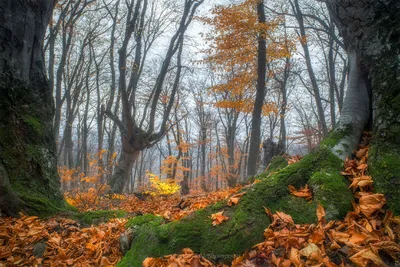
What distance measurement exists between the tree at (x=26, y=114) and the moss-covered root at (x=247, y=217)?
217 cm

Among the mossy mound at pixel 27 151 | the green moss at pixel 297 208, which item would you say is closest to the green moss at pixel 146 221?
the green moss at pixel 297 208

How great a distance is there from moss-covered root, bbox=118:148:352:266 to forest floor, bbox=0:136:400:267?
0.23 ft

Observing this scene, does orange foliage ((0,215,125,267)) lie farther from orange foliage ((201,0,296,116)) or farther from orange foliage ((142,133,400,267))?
orange foliage ((201,0,296,116))

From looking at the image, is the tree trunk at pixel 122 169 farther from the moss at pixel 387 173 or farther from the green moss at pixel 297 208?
the moss at pixel 387 173

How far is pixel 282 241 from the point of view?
1738 mm

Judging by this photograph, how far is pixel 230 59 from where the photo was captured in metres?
8.53

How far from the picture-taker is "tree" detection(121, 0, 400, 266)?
1.93 m

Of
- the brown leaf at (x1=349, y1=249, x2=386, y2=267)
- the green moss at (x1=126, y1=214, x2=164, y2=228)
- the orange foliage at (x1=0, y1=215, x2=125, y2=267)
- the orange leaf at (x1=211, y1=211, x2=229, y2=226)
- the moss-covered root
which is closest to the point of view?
the brown leaf at (x1=349, y1=249, x2=386, y2=267)

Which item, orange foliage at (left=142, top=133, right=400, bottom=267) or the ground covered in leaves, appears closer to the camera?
orange foliage at (left=142, top=133, right=400, bottom=267)

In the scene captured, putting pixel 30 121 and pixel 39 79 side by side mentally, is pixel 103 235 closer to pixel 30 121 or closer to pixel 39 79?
pixel 30 121

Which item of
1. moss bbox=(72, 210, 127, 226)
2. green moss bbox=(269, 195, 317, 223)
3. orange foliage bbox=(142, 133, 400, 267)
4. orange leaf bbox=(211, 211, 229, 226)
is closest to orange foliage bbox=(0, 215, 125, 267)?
moss bbox=(72, 210, 127, 226)

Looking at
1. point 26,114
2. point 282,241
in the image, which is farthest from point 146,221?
point 26,114

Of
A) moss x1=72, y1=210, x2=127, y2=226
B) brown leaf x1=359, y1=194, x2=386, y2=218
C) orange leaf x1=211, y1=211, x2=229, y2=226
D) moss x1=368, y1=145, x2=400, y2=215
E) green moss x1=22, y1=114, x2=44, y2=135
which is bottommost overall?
moss x1=72, y1=210, x2=127, y2=226

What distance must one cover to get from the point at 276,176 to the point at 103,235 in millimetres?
1956
